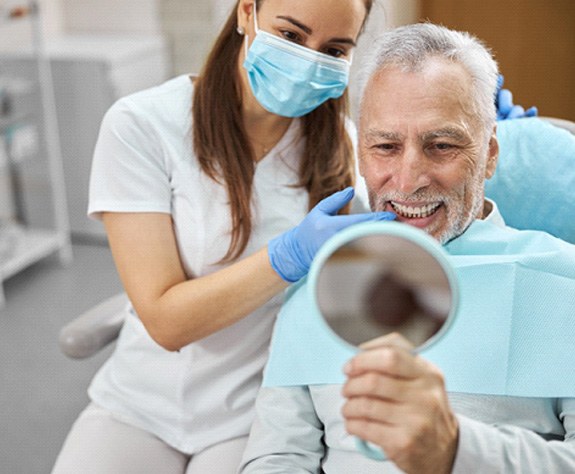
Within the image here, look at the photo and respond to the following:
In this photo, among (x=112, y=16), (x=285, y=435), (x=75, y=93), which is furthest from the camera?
(x=112, y=16)

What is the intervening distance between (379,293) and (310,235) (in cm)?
42

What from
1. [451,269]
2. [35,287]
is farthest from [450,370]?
[35,287]

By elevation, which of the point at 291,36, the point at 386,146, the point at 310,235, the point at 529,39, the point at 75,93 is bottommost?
the point at 75,93

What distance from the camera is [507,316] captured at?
48.7 inches

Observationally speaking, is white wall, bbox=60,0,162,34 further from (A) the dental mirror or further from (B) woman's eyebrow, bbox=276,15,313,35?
(A) the dental mirror

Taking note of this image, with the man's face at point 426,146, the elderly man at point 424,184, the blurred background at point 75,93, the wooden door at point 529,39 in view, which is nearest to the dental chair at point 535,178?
the elderly man at point 424,184

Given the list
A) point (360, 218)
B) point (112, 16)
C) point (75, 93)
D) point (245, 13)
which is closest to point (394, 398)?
point (360, 218)

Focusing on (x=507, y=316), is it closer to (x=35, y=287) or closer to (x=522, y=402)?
(x=522, y=402)

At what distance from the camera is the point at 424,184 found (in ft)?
3.98

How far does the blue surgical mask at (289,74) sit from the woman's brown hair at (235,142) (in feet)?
0.25

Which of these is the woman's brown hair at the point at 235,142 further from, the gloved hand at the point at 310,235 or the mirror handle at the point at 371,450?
the mirror handle at the point at 371,450

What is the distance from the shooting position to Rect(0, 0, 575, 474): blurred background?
3332 mm

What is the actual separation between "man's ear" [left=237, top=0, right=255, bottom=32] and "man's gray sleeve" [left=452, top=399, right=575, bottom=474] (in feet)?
2.84

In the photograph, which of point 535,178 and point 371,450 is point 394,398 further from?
point 535,178
